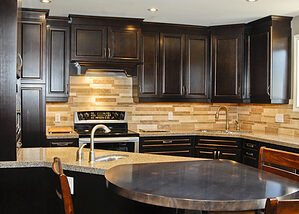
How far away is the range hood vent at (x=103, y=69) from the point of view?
186 inches

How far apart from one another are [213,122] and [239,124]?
0.43 m

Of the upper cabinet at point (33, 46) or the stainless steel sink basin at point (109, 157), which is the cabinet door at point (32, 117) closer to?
the upper cabinet at point (33, 46)

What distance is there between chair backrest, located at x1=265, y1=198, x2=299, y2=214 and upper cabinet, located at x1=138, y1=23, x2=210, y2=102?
12.6 ft

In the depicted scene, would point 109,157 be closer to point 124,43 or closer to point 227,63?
point 124,43

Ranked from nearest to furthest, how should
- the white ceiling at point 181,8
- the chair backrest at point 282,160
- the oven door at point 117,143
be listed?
the chair backrest at point 282,160 → the white ceiling at point 181,8 → the oven door at point 117,143

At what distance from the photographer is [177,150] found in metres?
4.84

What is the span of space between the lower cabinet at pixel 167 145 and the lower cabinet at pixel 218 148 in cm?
13

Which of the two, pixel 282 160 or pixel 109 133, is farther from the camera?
pixel 109 133

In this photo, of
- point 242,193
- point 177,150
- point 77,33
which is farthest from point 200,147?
point 242,193

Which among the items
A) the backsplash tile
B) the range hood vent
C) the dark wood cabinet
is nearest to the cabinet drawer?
the backsplash tile

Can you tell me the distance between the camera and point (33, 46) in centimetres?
430

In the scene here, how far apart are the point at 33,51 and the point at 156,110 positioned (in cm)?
204

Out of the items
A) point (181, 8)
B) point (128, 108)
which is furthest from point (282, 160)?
point (128, 108)

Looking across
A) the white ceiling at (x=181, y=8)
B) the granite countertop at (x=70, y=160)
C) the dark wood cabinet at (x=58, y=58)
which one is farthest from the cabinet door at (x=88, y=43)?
the granite countertop at (x=70, y=160)
